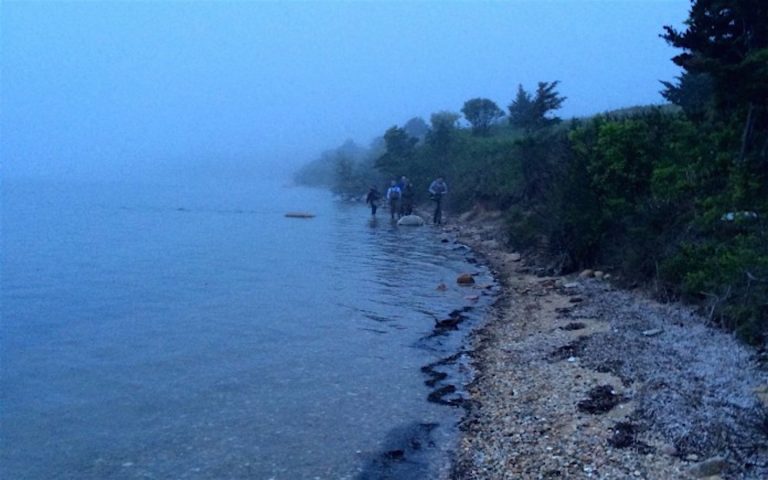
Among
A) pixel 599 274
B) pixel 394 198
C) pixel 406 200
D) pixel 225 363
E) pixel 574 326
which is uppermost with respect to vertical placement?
pixel 394 198

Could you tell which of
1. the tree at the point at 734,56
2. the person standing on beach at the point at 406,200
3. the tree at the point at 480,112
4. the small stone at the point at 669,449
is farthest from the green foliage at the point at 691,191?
the tree at the point at 480,112

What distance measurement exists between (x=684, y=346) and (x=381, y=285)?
11.0 metres

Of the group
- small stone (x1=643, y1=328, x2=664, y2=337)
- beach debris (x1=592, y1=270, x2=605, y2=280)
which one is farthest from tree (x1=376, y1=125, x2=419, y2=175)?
small stone (x1=643, y1=328, x2=664, y2=337)

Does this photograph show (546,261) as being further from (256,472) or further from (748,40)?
(256,472)

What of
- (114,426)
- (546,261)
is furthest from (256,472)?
(546,261)

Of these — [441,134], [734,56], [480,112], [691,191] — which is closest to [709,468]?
[691,191]

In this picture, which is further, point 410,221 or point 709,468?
point 410,221

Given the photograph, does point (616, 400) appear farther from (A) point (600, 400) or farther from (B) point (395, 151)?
(B) point (395, 151)

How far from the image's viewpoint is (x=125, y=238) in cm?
3472

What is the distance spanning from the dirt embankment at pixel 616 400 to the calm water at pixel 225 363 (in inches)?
33.1

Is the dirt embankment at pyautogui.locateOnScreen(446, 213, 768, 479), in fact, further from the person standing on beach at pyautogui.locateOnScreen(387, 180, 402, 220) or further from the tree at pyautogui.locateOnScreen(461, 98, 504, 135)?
the tree at pyautogui.locateOnScreen(461, 98, 504, 135)

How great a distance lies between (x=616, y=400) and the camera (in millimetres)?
8969

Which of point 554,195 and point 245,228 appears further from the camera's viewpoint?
point 245,228

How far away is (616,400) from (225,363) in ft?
22.6
